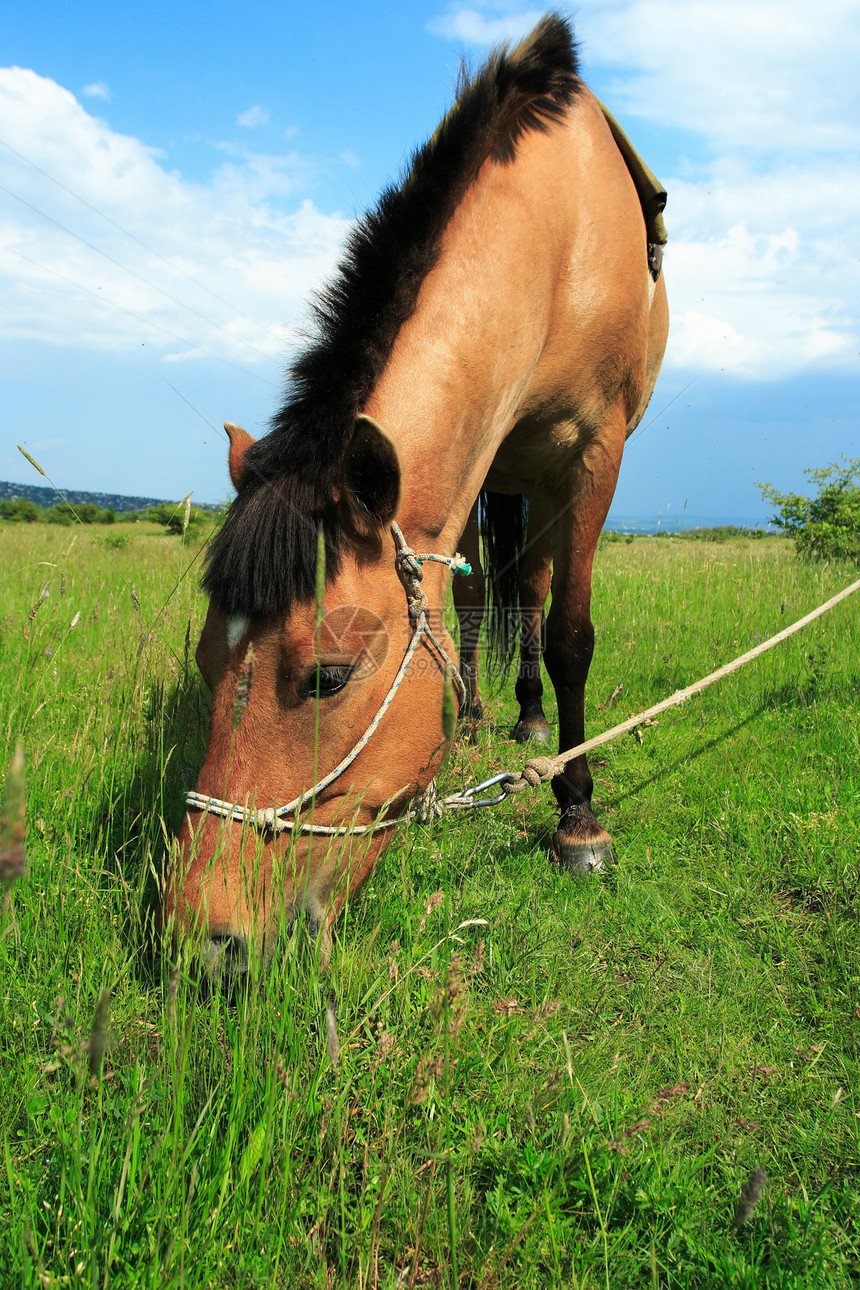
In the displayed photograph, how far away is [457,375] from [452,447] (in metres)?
0.21

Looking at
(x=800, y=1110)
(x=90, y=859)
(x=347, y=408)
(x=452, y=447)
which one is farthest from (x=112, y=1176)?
(x=452, y=447)

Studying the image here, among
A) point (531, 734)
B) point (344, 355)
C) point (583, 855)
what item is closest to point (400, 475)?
point (344, 355)

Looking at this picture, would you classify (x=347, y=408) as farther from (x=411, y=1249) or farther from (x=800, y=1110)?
(x=800, y=1110)

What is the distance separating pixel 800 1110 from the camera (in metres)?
1.64

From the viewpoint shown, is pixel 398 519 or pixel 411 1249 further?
pixel 398 519

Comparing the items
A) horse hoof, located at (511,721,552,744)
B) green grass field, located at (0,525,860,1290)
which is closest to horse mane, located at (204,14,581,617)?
green grass field, located at (0,525,860,1290)

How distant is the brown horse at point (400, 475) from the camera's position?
169 cm

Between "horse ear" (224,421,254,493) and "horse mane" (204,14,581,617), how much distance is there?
178 millimetres

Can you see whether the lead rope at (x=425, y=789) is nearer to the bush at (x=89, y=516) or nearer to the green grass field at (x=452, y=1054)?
the green grass field at (x=452, y=1054)

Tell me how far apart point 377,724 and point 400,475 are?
63 centimetres

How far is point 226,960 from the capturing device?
1539 mm

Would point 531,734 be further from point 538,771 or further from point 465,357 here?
point 465,357

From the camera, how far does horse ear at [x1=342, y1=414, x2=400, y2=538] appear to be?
1.68 metres

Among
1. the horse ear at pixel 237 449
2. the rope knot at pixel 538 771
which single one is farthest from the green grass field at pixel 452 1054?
the horse ear at pixel 237 449
